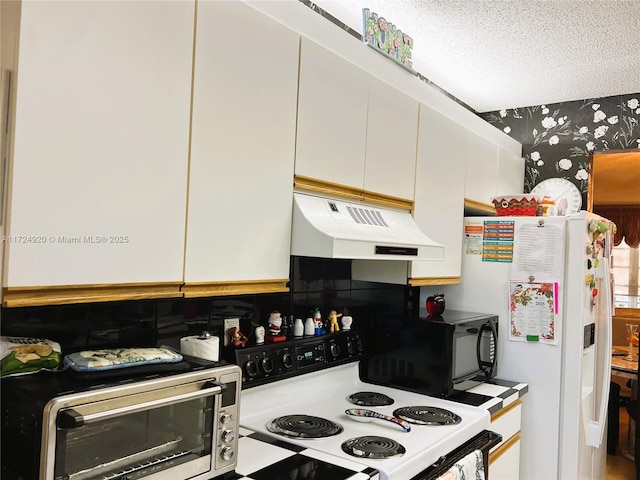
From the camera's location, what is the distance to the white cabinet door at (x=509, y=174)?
136 inches

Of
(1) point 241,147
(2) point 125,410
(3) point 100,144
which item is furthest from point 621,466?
(3) point 100,144

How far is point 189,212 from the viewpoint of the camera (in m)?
1.48

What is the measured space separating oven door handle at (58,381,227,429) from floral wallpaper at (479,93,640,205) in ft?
10.5

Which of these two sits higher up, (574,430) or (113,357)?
(113,357)

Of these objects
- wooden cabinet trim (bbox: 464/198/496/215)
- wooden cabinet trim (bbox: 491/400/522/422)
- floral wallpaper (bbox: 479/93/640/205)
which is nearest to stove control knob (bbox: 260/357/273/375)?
wooden cabinet trim (bbox: 491/400/522/422)

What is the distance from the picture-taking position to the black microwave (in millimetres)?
2432

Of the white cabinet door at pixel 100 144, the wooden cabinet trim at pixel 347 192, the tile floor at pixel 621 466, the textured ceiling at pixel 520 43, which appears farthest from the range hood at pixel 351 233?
the tile floor at pixel 621 466

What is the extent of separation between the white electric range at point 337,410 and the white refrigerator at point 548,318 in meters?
0.71

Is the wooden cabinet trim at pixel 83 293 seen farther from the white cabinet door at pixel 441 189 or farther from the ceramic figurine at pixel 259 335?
the white cabinet door at pixel 441 189

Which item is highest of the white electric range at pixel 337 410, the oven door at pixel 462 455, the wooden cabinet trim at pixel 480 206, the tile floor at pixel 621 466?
the wooden cabinet trim at pixel 480 206

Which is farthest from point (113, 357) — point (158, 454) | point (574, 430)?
point (574, 430)

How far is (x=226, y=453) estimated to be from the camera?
1445 mm

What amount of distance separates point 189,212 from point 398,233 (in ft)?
3.38

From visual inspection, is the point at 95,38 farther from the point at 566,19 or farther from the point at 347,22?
the point at 566,19
